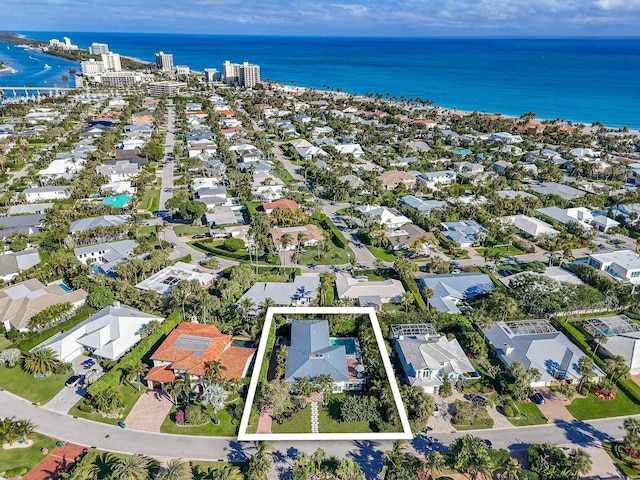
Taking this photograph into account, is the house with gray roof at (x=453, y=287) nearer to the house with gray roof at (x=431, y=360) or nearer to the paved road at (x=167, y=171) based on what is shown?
the house with gray roof at (x=431, y=360)

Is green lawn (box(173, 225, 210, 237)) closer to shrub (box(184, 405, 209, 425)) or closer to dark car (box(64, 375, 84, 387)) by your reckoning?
dark car (box(64, 375, 84, 387))

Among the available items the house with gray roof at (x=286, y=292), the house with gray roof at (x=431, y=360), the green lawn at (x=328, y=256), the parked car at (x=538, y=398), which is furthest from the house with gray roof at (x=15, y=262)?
the parked car at (x=538, y=398)

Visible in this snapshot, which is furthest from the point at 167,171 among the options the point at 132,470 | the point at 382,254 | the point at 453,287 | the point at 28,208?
the point at 132,470

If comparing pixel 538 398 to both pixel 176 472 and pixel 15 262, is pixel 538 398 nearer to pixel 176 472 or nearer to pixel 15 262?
pixel 176 472

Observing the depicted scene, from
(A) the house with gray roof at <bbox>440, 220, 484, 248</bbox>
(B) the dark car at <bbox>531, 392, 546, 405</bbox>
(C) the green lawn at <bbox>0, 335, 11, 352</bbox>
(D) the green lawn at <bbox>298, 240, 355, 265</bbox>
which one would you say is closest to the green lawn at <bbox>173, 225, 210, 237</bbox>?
(D) the green lawn at <bbox>298, 240, 355, 265</bbox>

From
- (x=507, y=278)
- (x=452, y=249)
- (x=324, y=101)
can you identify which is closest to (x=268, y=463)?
(x=507, y=278)
